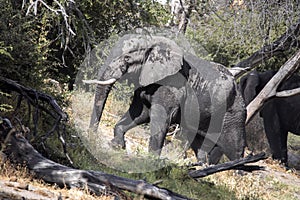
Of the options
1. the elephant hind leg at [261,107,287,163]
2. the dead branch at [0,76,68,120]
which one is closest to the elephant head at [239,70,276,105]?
the elephant hind leg at [261,107,287,163]

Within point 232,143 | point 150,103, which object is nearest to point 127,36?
point 150,103

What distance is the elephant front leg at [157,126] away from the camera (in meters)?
8.80

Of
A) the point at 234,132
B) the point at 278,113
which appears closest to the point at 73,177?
the point at 234,132

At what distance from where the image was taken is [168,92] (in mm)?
9031

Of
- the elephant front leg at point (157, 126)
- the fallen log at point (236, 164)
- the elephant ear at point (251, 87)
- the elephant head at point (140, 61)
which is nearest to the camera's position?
the fallen log at point (236, 164)

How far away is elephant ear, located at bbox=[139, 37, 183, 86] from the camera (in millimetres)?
9000

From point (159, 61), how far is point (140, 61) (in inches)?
12.0

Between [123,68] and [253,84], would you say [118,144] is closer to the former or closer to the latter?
[123,68]

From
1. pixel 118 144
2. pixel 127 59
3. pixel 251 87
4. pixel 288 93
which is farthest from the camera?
pixel 251 87

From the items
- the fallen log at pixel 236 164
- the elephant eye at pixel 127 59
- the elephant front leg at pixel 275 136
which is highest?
the elephant eye at pixel 127 59

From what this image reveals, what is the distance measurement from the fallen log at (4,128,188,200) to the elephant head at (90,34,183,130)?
9.42 ft

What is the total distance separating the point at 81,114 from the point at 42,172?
5.07 metres

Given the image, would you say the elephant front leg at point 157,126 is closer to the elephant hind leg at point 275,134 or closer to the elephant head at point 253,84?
the elephant head at point 253,84

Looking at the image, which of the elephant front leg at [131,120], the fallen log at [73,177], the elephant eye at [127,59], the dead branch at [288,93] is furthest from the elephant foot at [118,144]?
the dead branch at [288,93]
